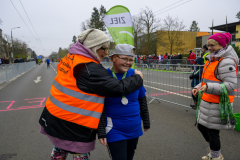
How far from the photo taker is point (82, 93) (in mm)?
1681

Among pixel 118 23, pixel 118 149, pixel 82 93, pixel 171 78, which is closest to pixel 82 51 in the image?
pixel 82 93

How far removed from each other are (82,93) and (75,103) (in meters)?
0.11

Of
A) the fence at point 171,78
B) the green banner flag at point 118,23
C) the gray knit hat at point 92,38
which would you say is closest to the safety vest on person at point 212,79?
the gray knit hat at point 92,38

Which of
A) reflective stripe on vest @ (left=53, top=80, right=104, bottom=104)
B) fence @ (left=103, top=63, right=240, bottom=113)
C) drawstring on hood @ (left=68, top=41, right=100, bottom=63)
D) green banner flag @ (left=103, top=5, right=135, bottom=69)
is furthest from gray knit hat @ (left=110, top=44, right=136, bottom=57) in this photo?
fence @ (left=103, top=63, right=240, bottom=113)

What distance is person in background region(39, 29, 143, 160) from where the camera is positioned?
1658 millimetres

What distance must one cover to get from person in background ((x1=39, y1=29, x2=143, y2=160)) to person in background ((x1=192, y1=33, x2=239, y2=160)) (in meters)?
1.29

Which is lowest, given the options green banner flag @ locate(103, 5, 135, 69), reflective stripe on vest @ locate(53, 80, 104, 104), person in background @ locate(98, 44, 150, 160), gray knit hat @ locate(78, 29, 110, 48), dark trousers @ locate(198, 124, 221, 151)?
dark trousers @ locate(198, 124, 221, 151)

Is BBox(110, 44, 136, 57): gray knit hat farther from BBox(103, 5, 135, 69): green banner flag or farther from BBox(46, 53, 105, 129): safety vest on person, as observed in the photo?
BBox(103, 5, 135, 69): green banner flag

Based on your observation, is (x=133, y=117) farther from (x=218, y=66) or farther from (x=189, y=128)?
(x=189, y=128)

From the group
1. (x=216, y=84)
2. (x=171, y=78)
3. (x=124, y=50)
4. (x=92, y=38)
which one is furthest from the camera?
(x=171, y=78)

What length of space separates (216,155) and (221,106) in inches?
29.7

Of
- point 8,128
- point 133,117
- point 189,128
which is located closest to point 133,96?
point 133,117

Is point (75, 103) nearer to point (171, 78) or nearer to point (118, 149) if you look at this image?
point (118, 149)

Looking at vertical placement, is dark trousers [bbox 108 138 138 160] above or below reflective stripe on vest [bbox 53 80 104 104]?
below
